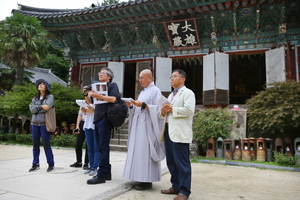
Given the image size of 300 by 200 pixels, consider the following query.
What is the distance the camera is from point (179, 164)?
9.16ft

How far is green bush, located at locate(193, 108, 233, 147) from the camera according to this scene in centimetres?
671

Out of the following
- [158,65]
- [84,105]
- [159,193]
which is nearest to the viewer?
[159,193]

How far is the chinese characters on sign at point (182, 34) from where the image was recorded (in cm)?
967

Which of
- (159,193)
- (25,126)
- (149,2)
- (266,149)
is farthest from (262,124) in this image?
(25,126)

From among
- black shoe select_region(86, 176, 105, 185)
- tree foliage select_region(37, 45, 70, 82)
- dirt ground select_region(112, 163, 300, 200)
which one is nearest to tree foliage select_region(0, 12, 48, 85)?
black shoe select_region(86, 176, 105, 185)

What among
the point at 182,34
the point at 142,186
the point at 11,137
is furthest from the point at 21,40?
the point at 142,186

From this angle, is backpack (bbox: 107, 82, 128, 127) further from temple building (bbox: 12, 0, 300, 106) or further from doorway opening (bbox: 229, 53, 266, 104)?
doorway opening (bbox: 229, 53, 266, 104)

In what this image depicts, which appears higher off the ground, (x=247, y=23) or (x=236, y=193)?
(x=247, y=23)

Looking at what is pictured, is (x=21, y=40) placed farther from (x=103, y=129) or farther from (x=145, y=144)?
(x=145, y=144)

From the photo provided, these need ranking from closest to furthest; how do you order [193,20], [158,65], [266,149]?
[266,149]
[193,20]
[158,65]

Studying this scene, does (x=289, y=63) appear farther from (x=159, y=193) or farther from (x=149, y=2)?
(x=159, y=193)

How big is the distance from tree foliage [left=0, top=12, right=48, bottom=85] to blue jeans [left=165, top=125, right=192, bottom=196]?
386 inches

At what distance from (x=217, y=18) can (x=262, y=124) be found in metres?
5.06

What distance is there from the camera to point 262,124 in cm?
658
